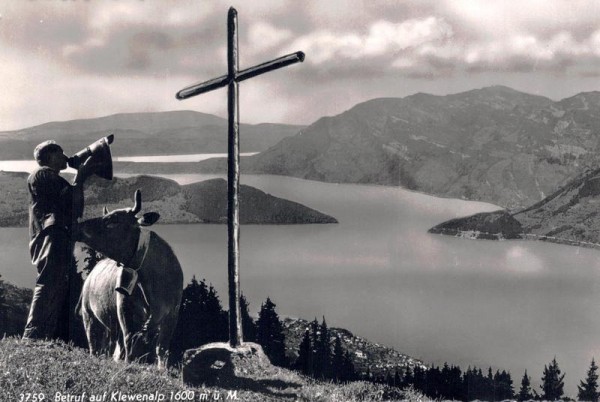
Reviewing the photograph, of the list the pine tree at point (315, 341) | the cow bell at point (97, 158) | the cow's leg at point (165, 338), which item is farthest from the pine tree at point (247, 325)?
the cow bell at point (97, 158)

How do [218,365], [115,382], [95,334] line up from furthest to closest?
[95,334] → [218,365] → [115,382]

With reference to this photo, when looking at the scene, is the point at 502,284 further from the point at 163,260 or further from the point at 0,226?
the point at 0,226

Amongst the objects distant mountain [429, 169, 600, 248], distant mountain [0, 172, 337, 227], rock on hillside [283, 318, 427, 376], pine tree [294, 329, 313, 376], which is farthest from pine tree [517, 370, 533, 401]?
distant mountain [0, 172, 337, 227]

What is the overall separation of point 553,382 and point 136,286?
5.54 metres

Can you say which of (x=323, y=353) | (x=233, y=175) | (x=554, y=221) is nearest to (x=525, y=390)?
(x=554, y=221)

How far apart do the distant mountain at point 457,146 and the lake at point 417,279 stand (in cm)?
27

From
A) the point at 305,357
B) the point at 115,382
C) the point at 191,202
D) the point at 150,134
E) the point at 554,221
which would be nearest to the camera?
the point at 115,382

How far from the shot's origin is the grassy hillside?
21.8 ft

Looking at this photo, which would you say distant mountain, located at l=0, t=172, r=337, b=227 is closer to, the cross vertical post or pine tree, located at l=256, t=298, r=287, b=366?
pine tree, located at l=256, t=298, r=287, b=366

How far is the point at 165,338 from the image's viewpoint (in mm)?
7906

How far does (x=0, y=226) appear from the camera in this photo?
11703mm

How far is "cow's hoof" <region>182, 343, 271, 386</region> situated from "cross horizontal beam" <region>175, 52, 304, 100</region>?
2943 mm

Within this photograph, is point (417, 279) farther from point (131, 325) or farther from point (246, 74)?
point (131, 325)

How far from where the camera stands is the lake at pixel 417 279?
9.40m
